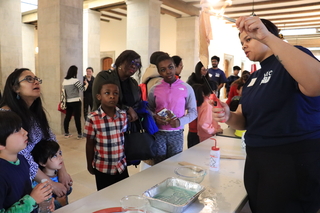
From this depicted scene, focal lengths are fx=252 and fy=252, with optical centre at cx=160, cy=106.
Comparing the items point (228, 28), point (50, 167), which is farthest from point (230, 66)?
point (50, 167)

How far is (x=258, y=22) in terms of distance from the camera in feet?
3.45

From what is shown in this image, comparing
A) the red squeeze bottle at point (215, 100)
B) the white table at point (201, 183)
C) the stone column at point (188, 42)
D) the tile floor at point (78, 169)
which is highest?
the stone column at point (188, 42)

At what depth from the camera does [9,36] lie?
24.9 feet

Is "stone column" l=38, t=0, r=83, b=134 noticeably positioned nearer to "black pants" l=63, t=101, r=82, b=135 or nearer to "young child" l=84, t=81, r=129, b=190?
"black pants" l=63, t=101, r=82, b=135

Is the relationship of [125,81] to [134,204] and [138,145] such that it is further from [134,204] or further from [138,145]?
[134,204]

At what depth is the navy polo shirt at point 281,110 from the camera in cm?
121

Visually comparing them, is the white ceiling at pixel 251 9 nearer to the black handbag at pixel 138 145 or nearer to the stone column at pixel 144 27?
the stone column at pixel 144 27

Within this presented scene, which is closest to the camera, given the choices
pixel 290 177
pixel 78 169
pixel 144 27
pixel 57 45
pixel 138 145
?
pixel 290 177

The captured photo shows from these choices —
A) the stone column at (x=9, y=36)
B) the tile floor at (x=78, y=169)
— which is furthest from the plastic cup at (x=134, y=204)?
the stone column at (x=9, y=36)

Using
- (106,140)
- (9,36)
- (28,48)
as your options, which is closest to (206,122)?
(106,140)

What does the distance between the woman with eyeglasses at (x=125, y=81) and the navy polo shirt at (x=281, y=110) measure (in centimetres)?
135

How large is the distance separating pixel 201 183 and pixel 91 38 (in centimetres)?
937

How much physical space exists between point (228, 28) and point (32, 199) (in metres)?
14.9

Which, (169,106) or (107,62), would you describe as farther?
(107,62)
